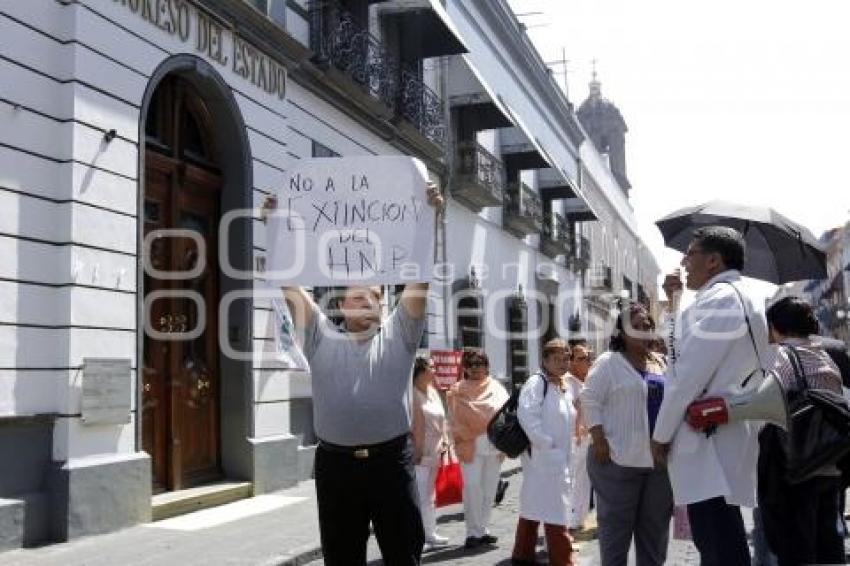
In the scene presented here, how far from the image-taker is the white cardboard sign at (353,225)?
4.15 metres

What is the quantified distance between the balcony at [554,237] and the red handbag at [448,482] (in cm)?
1970

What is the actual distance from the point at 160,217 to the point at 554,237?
20.3 m

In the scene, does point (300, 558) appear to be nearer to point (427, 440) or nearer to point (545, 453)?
point (427, 440)

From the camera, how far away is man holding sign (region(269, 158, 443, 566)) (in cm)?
381

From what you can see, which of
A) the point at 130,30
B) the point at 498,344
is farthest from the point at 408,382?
the point at 498,344

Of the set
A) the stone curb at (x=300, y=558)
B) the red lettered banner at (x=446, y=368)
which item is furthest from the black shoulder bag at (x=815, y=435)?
the red lettered banner at (x=446, y=368)

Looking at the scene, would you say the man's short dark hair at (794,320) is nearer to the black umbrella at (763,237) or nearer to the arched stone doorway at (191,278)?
the black umbrella at (763,237)

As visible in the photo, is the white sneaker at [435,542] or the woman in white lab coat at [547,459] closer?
the woman in white lab coat at [547,459]

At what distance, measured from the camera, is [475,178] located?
64.5ft

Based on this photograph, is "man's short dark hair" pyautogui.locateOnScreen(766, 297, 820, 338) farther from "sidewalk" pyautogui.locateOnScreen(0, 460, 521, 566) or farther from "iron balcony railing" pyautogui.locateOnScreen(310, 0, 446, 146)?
"iron balcony railing" pyautogui.locateOnScreen(310, 0, 446, 146)

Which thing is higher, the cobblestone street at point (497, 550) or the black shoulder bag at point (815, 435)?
the black shoulder bag at point (815, 435)

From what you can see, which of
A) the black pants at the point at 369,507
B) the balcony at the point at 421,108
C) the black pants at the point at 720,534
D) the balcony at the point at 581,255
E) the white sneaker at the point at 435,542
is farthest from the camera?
the balcony at the point at 581,255

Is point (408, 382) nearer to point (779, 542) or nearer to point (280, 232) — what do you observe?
point (280, 232)

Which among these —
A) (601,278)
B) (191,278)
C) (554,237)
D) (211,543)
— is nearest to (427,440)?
(211,543)
